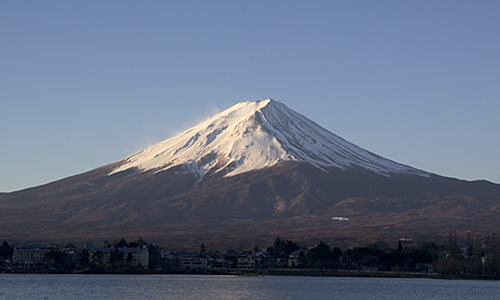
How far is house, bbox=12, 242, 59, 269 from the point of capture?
100500 mm

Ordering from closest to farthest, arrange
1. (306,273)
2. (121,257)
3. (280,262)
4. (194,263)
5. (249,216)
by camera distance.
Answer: (121,257) < (306,273) < (194,263) < (280,262) < (249,216)

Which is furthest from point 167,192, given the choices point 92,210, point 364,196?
point 364,196

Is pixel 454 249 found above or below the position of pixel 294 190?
below

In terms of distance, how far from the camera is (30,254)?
102938 mm

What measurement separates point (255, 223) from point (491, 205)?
51.2 meters

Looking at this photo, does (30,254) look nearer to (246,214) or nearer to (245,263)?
(245,263)

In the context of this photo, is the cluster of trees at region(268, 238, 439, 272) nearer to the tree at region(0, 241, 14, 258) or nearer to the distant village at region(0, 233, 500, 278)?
the distant village at region(0, 233, 500, 278)

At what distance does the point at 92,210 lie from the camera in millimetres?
188875

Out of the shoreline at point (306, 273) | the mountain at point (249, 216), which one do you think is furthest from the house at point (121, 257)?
the mountain at point (249, 216)

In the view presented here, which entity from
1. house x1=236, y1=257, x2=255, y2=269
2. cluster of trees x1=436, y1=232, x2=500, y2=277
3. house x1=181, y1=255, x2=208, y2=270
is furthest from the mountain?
cluster of trees x1=436, y1=232, x2=500, y2=277

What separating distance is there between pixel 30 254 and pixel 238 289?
3951 centimetres

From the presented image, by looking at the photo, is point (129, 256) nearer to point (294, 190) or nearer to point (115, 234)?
point (115, 234)

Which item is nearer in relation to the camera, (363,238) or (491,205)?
(363,238)

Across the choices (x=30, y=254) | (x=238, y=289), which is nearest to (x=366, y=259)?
(x=238, y=289)
